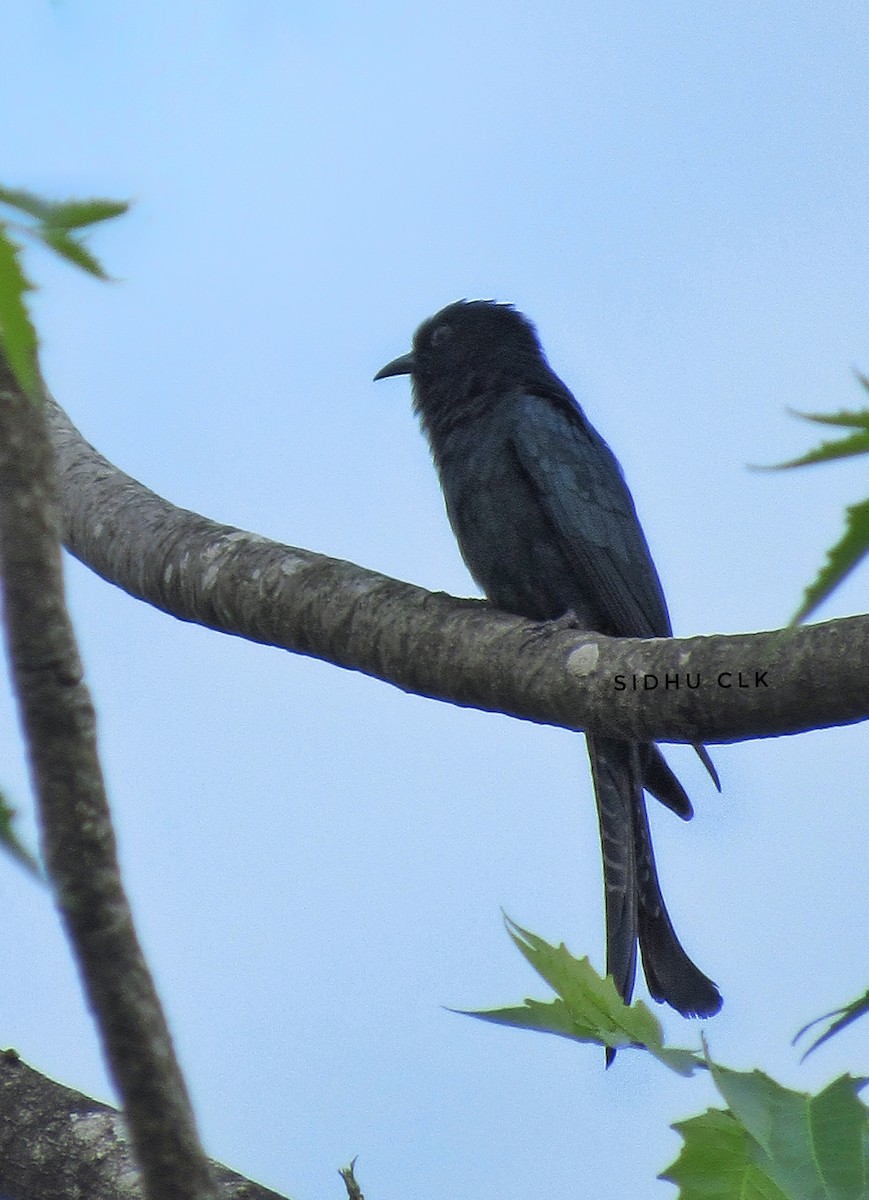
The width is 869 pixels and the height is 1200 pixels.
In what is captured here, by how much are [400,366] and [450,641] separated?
2.93 metres

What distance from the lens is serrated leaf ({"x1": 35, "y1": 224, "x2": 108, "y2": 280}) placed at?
119 centimetres

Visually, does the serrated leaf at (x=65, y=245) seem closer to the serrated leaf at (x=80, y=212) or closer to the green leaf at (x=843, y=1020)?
the serrated leaf at (x=80, y=212)

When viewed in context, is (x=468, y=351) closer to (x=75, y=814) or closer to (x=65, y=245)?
(x=75, y=814)

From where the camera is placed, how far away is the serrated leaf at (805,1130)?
66.1 inches

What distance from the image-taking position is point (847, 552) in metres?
1.07

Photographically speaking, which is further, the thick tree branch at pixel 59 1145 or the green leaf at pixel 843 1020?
the thick tree branch at pixel 59 1145

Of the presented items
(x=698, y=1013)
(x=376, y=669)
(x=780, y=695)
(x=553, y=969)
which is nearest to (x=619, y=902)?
(x=698, y=1013)

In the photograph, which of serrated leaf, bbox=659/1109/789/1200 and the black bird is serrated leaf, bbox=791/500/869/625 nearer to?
serrated leaf, bbox=659/1109/789/1200

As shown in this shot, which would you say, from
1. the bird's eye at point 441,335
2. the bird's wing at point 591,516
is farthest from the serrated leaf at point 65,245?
the bird's eye at point 441,335

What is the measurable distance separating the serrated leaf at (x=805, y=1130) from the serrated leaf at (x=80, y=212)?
1.24m

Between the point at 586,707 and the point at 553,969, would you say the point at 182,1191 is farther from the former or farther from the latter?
the point at 586,707

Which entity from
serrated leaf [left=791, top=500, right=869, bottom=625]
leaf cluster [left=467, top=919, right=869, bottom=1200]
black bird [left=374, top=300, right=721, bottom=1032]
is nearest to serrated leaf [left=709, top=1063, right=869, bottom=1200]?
leaf cluster [left=467, top=919, right=869, bottom=1200]

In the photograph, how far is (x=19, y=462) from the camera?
61.8 inches

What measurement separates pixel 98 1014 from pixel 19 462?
2.05ft
